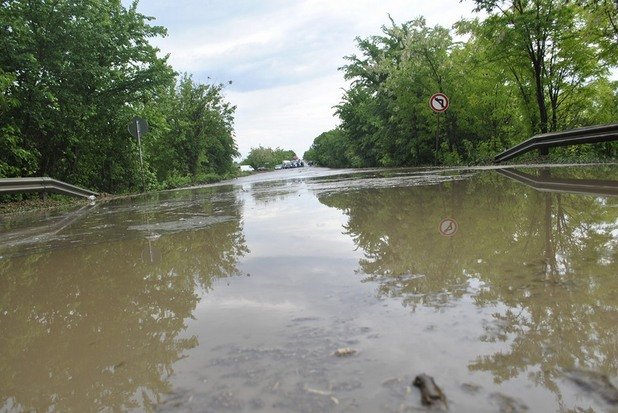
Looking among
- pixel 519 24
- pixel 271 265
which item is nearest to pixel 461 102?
pixel 519 24

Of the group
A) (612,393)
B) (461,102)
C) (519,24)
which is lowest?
(612,393)

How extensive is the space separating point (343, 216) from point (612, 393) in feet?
15.8

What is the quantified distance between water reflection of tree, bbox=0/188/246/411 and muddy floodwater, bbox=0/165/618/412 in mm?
12

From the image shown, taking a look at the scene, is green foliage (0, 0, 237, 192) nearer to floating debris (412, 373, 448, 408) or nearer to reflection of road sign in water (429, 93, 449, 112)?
reflection of road sign in water (429, 93, 449, 112)

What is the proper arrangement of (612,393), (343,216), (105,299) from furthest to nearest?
(343,216) → (105,299) → (612,393)

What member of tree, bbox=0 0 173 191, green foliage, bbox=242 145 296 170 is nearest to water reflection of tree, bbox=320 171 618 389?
tree, bbox=0 0 173 191

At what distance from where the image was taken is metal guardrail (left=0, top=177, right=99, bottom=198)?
36.8 feet

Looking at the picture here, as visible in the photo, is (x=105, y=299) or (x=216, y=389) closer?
(x=216, y=389)

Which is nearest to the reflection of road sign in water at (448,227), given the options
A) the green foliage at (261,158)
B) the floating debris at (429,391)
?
the floating debris at (429,391)

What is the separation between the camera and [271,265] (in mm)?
3752

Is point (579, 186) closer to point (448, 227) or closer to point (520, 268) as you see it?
point (448, 227)

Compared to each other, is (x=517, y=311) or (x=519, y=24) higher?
(x=519, y=24)

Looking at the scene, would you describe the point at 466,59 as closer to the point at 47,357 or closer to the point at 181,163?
the point at 47,357

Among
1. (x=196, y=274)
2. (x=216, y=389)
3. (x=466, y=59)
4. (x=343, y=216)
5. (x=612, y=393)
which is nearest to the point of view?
(x=612, y=393)
